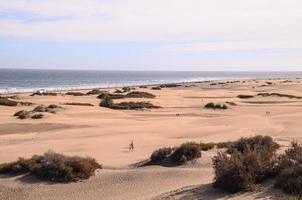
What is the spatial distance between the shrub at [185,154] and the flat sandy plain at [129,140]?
282 mm

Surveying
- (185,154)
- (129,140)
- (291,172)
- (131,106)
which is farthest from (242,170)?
(131,106)

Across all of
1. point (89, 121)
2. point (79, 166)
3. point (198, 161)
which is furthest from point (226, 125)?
point (79, 166)

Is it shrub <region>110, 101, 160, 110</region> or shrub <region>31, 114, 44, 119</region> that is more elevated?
shrub <region>31, 114, 44, 119</region>

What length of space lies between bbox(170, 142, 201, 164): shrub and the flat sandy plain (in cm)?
28

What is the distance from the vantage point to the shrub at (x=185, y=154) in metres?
15.6

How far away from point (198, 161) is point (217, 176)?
Answer: 185 inches

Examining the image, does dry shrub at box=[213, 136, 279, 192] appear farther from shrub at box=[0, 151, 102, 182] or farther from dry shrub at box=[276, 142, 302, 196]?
shrub at box=[0, 151, 102, 182]

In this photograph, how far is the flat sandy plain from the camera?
12.8 m

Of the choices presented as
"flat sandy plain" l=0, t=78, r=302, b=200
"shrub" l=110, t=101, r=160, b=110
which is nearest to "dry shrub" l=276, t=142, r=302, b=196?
"flat sandy plain" l=0, t=78, r=302, b=200

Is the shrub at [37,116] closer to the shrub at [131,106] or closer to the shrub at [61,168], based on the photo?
the shrub at [131,106]

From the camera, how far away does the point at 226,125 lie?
28.0 meters

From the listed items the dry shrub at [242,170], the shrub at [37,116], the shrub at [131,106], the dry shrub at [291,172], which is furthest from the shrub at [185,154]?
the shrub at [131,106]

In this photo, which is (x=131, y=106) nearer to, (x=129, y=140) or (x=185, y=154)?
(x=129, y=140)

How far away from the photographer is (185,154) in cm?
1574
